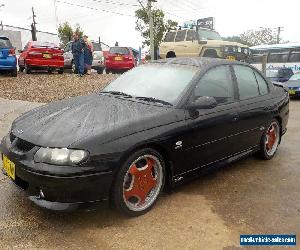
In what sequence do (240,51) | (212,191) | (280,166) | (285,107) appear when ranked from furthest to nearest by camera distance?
(240,51)
(285,107)
(280,166)
(212,191)

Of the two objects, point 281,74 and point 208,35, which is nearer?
point 281,74

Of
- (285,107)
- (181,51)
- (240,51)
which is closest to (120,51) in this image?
(181,51)

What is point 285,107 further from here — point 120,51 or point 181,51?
point 120,51

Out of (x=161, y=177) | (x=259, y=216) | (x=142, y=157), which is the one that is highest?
(x=142, y=157)

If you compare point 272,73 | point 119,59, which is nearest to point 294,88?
point 272,73

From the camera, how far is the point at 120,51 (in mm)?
18922

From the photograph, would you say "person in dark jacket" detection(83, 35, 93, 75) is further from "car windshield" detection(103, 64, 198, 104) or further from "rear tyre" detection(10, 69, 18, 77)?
"car windshield" detection(103, 64, 198, 104)

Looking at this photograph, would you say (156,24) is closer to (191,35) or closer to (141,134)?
(191,35)

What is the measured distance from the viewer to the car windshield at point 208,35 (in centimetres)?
1534

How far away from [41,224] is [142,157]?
1107 millimetres

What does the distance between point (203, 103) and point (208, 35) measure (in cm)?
1260

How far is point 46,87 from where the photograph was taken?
11.6m

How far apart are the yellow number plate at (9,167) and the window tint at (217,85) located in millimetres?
2025

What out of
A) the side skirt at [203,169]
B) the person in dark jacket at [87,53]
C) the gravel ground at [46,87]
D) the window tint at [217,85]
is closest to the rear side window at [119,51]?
the person in dark jacket at [87,53]
